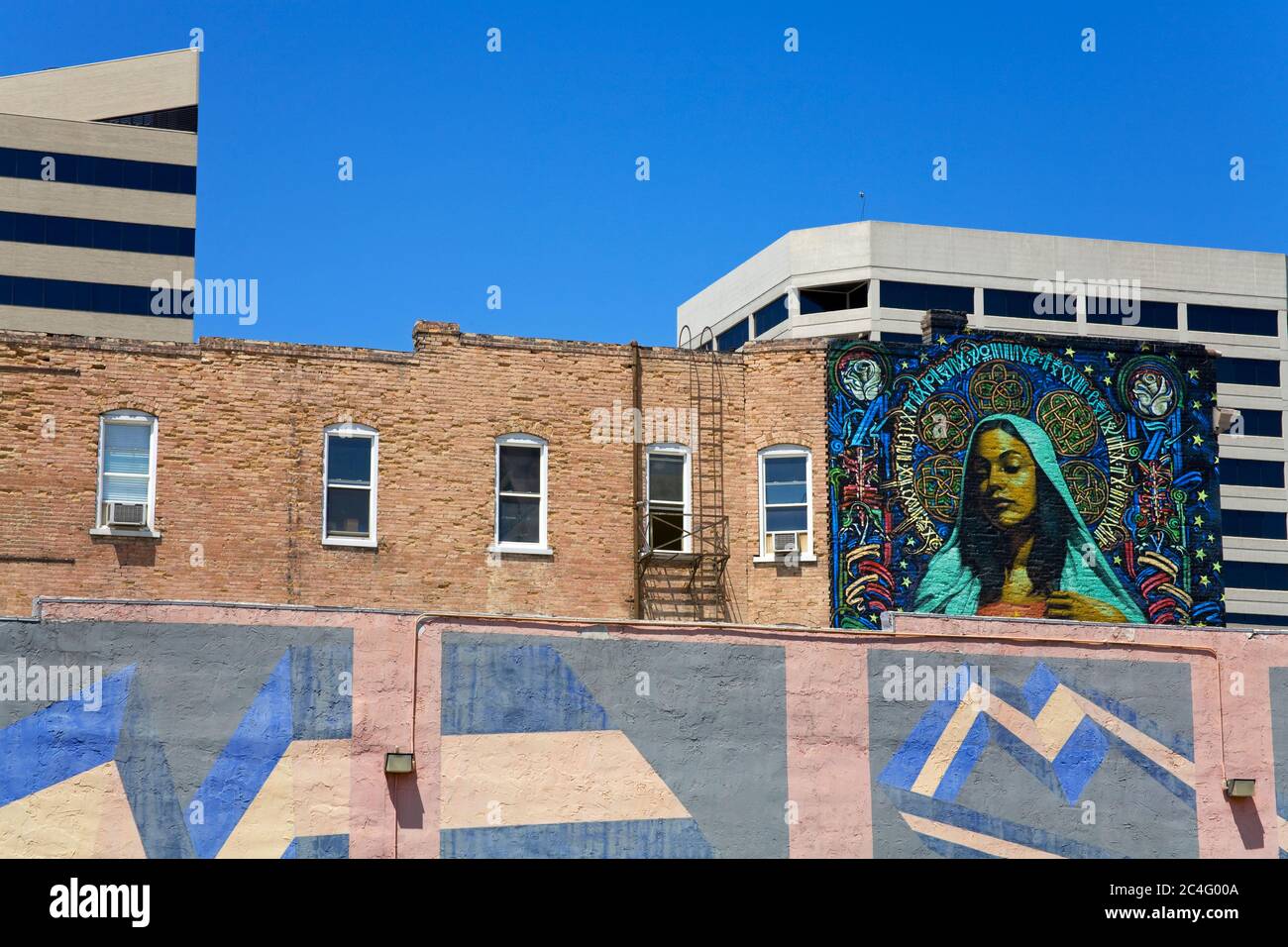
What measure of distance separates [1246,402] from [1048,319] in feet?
33.8

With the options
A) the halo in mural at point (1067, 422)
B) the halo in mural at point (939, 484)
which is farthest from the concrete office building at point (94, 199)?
the halo in mural at point (1067, 422)

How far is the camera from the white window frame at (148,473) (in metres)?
30.1

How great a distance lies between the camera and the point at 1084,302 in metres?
82.6

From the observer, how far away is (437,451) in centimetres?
3152

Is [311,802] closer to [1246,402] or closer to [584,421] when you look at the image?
[584,421]

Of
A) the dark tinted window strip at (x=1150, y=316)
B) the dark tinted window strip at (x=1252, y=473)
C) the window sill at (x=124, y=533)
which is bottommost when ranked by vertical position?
the window sill at (x=124, y=533)

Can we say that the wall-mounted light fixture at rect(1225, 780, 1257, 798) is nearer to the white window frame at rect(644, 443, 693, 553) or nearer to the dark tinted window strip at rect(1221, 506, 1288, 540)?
the white window frame at rect(644, 443, 693, 553)

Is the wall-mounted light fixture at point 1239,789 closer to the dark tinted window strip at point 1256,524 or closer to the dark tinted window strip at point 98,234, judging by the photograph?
the dark tinted window strip at point 1256,524

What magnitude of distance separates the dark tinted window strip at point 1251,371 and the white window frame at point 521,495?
58767 millimetres

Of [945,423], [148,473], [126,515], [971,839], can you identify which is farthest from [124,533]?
[971,839]

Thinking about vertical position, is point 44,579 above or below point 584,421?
below

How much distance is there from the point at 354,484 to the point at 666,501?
5.45 m

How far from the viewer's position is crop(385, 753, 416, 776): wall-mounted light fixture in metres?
22.8
